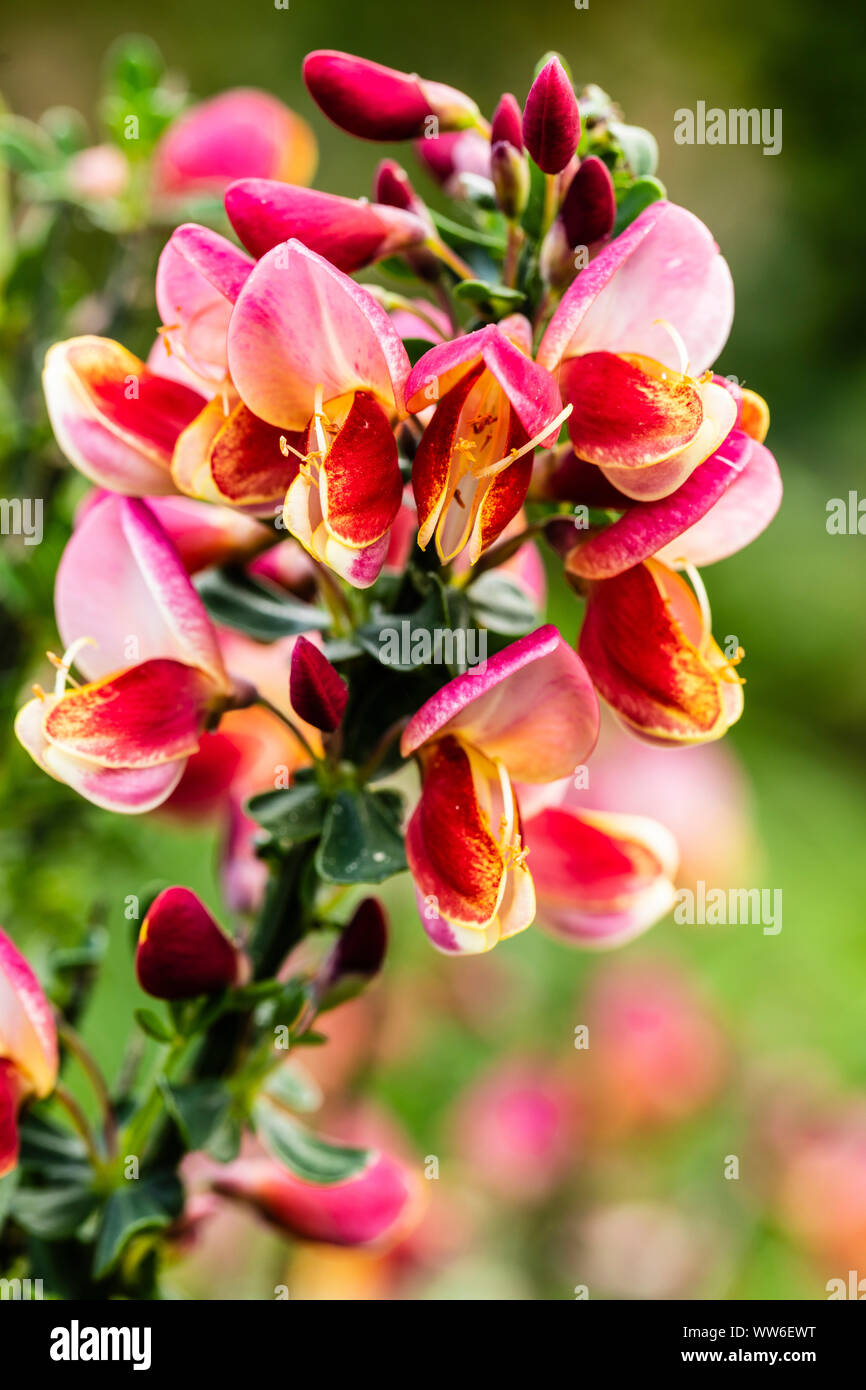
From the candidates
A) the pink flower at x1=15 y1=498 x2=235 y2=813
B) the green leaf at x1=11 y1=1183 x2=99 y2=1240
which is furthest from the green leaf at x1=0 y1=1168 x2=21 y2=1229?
the pink flower at x1=15 y1=498 x2=235 y2=813

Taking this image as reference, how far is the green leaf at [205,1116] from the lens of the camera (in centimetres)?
32

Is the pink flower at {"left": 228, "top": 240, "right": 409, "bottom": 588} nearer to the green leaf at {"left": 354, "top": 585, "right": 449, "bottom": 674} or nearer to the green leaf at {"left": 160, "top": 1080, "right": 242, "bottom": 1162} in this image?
the green leaf at {"left": 354, "top": 585, "right": 449, "bottom": 674}

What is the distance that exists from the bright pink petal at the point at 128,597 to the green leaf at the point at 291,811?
0.11 ft

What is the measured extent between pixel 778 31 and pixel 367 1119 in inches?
97.9

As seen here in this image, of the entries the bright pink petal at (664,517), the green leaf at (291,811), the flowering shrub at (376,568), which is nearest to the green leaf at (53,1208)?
the flowering shrub at (376,568)

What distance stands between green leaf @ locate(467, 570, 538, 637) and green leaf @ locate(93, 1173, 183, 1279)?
177 millimetres

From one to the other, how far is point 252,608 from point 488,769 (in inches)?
3.4

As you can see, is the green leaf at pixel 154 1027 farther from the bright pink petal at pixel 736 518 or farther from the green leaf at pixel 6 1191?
the bright pink petal at pixel 736 518

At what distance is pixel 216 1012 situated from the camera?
1.07 ft

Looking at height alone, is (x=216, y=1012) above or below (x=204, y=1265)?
above

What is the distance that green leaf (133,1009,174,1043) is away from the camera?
0.33 metres

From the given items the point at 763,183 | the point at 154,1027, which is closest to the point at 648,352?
the point at 154,1027
